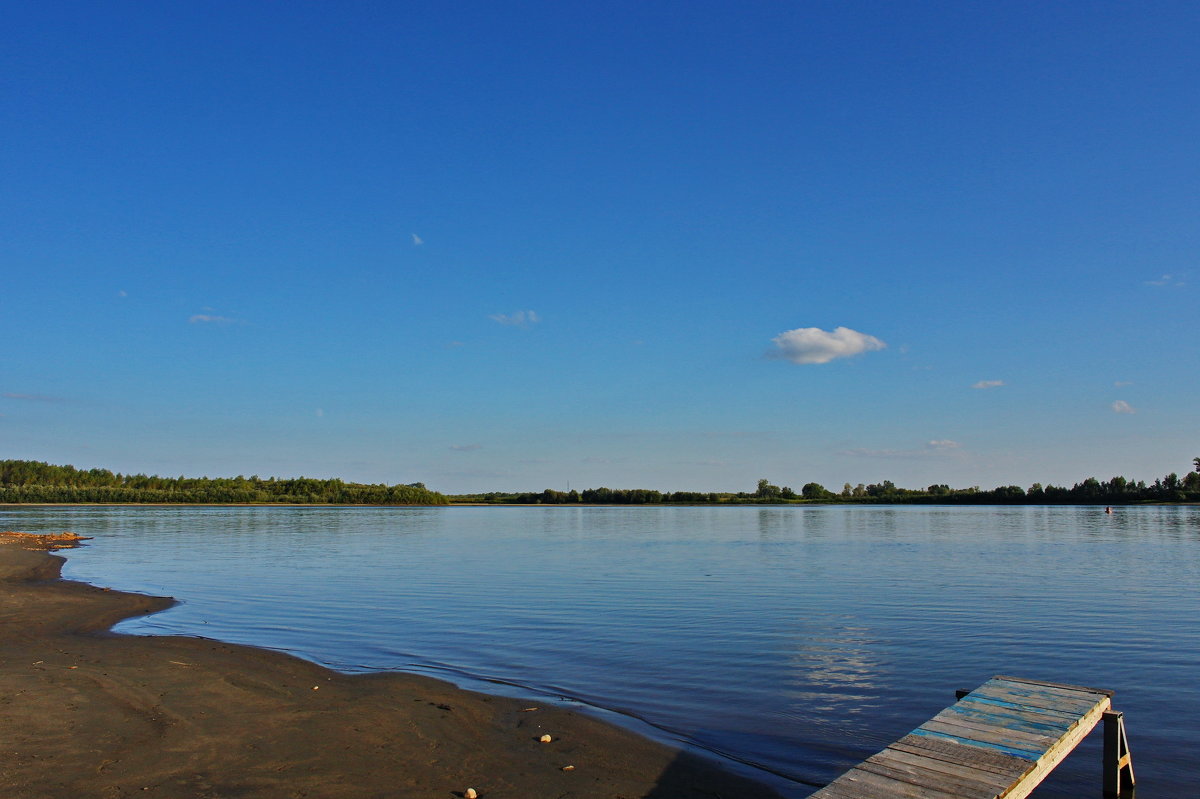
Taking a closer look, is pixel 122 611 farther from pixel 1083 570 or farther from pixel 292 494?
pixel 292 494

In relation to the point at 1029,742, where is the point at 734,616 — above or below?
below

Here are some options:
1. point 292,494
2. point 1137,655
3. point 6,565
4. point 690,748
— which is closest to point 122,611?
point 6,565

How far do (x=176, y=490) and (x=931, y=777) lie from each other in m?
178

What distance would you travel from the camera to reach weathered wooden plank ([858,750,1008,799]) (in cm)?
616

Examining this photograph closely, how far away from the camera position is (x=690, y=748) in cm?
963

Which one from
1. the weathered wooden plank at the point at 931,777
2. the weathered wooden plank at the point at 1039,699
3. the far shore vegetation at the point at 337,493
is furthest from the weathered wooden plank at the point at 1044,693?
the far shore vegetation at the point at 337,493

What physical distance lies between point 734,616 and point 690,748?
10842 mm

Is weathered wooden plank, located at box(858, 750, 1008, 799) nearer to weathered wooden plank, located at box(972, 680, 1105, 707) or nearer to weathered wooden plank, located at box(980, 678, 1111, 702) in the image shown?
weathered wooden plank, located at box(972, 680, 1105, 707)

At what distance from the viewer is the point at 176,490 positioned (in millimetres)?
157500

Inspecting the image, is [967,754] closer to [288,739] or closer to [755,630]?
[288,739]

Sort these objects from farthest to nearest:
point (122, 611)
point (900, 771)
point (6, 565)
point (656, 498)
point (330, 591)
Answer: point (656, 498) → point (6, 565) → point (330, 591) → point (122, 611) → point (900, 771)

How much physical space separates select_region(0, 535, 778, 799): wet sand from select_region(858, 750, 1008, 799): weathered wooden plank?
2.03 m

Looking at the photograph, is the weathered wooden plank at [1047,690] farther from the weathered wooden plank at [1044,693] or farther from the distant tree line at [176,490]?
the distant tree line at [176,490]

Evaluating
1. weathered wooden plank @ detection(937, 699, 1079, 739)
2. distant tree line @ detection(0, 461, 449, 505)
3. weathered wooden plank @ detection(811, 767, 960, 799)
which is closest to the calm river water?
weathered wooden plank @ detection(937, 699, 1079, 739)
